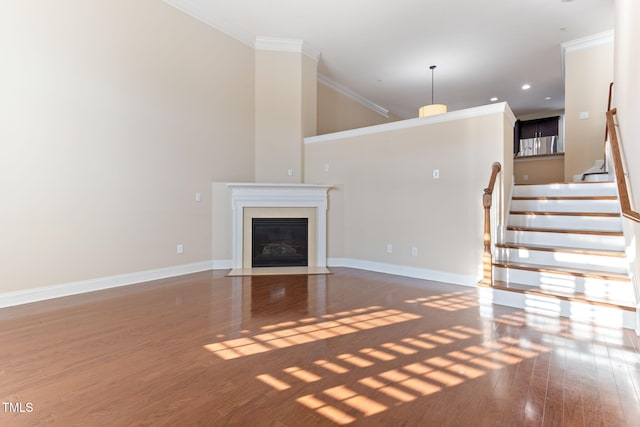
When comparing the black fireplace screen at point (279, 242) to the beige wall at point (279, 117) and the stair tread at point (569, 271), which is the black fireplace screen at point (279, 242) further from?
the stair tread at point (569, 271)

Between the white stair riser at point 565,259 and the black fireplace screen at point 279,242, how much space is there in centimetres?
282

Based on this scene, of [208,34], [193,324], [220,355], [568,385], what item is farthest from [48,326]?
[208,34]

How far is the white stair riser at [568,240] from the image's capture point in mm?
3223

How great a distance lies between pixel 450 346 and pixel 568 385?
2.20ft

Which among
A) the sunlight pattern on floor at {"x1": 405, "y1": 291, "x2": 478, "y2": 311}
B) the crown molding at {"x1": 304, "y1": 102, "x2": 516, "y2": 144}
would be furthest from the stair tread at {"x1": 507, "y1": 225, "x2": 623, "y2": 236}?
the crown molding at {"x1": 304, "y1": 102, "x2": 516, "y2": 144}

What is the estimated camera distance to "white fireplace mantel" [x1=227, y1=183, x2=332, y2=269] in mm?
4855

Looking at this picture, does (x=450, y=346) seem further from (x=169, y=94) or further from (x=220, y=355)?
(x=169, y=94)

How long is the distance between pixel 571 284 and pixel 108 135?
17.0ft

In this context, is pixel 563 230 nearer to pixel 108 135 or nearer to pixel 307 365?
pixel 307 365

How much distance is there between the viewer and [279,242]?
16.9 feet

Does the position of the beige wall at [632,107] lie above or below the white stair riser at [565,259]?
above

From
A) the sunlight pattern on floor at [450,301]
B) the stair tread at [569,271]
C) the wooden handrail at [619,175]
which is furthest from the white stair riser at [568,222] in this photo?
the sunlight pattern on floor at [450,301]

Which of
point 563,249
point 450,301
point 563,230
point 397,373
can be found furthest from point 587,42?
point 397,373

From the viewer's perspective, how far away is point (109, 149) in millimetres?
3693
